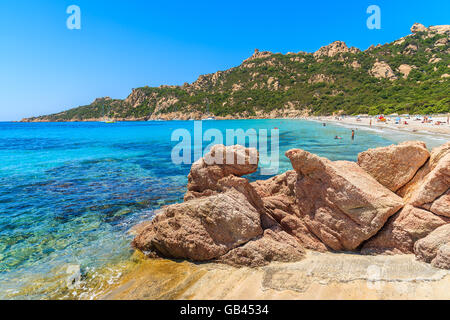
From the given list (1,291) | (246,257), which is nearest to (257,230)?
(246,257)

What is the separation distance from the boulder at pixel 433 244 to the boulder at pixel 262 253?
224 centimetres

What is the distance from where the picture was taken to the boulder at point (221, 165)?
268 inches

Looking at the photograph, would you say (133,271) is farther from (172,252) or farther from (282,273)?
(282,273)

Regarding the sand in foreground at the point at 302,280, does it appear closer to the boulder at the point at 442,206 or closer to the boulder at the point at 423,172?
the boulder at the point at 442,206

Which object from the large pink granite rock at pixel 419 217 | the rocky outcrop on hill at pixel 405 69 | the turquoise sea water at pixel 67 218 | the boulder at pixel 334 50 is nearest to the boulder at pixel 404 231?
the large pink granite rock at pixel 419 217

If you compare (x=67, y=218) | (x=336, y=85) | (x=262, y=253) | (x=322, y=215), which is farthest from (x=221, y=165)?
(x=336, y=85)

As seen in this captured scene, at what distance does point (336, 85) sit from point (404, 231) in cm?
14124

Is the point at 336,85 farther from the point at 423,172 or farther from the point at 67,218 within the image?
the point at 67,218

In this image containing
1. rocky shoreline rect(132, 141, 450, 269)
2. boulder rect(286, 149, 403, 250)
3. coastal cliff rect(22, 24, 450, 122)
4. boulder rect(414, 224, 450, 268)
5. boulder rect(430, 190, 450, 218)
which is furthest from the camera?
coastal cliff rect(22, 24, 450, 122)

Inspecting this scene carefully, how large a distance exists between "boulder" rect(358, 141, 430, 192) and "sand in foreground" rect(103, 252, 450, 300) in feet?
6.49

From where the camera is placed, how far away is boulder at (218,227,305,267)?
5.43 meters

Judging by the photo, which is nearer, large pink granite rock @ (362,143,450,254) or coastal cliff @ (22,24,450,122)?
large pink granite rock @ (362,143,450,254)

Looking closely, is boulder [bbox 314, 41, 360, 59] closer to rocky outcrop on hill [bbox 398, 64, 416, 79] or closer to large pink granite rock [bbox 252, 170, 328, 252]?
rocky outcrop on hill [bbox 398, 64, 416, 79]

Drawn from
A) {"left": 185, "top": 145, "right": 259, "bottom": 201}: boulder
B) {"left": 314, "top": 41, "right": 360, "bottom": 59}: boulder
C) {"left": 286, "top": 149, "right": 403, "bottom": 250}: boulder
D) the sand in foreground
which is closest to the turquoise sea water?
the sand in foreground
